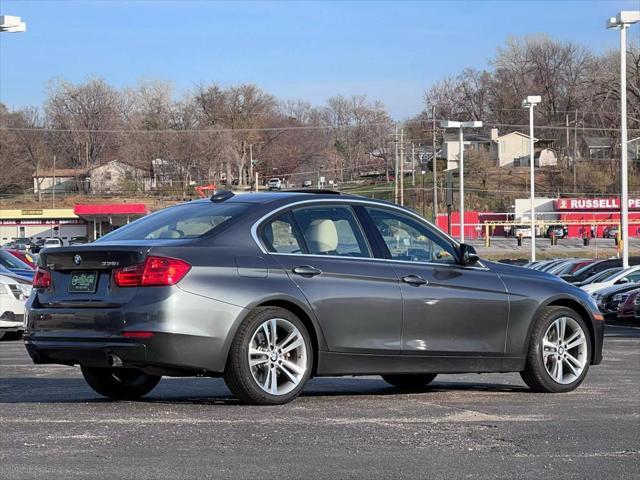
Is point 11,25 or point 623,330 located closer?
point 623,330

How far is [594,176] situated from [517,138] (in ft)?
37.5

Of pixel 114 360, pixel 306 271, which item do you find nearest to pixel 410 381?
pixel 306 271

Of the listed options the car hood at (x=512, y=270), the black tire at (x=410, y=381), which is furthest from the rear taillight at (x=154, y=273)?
the car hood at (x=512, y=270)

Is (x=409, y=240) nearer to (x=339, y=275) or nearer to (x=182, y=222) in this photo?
(x=339, y=275)

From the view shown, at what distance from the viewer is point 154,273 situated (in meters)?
7.26

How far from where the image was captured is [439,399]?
834cm

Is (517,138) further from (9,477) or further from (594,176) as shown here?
(9,477)

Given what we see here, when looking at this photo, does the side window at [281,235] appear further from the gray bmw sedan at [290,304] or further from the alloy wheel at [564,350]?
the alloy wheel at [564,350]

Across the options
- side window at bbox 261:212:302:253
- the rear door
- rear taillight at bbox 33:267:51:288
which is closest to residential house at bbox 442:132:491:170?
the rear door

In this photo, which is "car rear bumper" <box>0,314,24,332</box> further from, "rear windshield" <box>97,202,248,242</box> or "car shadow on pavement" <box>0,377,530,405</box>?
"rear windshield" <box>97,202,248,242</box>

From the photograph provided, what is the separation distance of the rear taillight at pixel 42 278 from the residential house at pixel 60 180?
105670mm

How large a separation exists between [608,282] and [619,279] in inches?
14.3

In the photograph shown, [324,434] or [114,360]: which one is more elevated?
[114,360]

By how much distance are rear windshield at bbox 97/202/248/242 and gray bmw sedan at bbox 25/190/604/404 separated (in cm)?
2
